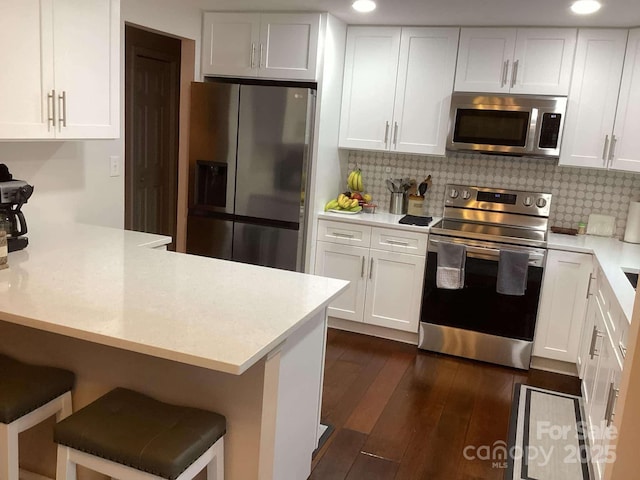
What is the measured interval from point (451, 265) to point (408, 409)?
40.0 inches

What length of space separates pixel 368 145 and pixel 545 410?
2091 millimetres

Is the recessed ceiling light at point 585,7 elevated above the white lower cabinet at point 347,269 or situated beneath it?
elevated above

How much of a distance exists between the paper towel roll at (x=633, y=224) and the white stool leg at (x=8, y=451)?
140 inches

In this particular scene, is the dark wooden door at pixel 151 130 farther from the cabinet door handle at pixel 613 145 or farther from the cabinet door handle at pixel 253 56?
the cabinet door handle at pixel 613 145

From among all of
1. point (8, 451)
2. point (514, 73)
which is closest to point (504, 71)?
point (514, 73)

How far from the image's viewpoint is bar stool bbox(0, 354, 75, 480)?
67.3 inches

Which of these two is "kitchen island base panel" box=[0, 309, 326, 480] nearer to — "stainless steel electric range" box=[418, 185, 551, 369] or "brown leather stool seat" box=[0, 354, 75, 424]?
"brown leather stool seat" box=[0, 354, 75, 424]

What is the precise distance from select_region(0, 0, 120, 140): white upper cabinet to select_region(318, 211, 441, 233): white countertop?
1616mm

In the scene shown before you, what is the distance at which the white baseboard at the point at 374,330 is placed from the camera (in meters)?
3.97

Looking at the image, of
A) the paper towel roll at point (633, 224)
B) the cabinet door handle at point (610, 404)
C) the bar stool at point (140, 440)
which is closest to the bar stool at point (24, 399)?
the bar stool at point (140, 440)

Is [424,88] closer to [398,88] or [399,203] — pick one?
[398,88]

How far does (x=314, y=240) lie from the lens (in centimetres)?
402

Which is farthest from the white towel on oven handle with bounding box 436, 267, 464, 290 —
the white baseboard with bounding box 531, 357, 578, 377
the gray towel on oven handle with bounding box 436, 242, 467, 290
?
the white baseboard with bounding box 531, 357, 578, 377

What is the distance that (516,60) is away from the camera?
11.8ft
